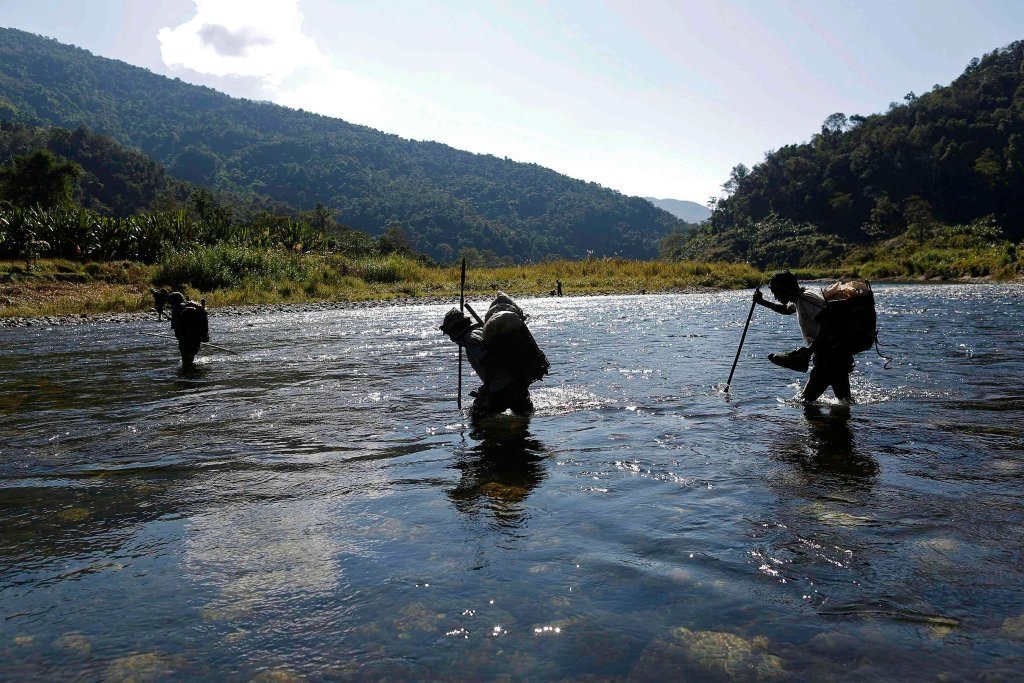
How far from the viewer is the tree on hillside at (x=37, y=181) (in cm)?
6341

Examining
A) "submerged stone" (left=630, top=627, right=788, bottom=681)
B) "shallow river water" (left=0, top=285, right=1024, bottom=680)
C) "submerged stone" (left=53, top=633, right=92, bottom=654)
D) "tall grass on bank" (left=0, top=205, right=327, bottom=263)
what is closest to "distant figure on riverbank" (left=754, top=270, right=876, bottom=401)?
"shallow river water" (left=0, top=285, right=1024, bottom=680)

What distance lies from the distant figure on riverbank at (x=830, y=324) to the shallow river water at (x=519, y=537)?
0.63m

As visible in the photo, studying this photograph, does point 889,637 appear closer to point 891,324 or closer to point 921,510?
point 921,510

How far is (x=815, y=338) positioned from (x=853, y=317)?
48 centimetres

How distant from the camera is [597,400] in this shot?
10469 mm

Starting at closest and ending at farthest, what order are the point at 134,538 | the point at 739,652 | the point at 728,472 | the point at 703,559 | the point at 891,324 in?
the point at 739,652, the point at 703,559, the point at 134,538, the point at 728,472, the point at 891,324

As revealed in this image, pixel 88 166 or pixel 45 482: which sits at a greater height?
pixel 88 166

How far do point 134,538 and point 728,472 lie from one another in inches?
188

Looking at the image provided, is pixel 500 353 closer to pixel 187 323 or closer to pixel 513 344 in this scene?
pixel 513 344

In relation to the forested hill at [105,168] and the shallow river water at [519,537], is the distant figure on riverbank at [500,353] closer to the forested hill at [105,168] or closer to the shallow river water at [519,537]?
the shallow river water at [519,537]

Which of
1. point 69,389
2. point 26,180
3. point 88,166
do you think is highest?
point 88,166

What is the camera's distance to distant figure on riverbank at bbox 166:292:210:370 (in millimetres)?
13602

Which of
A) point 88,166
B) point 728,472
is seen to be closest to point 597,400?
point 728,472

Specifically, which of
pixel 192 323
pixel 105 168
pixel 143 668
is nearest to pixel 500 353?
pixel 143 668
